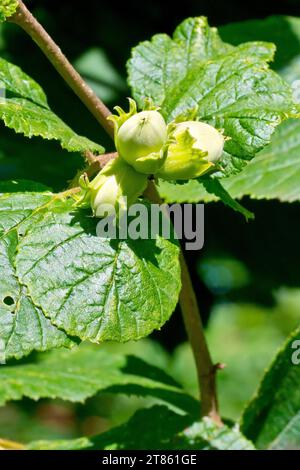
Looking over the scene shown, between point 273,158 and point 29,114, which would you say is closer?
point 29,114

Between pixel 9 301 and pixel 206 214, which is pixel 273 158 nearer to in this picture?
pixel 206 214

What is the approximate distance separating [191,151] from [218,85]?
299 mm

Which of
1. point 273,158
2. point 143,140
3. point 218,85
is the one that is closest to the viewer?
point 143,140

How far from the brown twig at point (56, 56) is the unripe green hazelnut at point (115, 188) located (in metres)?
0.17

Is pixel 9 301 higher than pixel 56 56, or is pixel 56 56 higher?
pixel 56 56

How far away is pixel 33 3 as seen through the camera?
2.91 meters

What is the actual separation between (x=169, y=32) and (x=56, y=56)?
164 centimetres

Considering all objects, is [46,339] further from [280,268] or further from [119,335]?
[280,268]

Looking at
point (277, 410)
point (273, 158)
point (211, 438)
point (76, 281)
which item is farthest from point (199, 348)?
point (273, 158)

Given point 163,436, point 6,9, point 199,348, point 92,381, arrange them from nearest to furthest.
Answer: point 6,9
point 199,348
point 163,436
point 92,381

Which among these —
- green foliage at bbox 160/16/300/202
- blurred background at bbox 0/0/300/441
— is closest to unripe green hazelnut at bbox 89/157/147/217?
green foliage at bbox 160/16/300/202

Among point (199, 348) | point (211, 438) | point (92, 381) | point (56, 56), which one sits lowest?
point (92, 381)

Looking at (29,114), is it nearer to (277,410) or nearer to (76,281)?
(76,281)

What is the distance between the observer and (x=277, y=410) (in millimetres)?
1894
